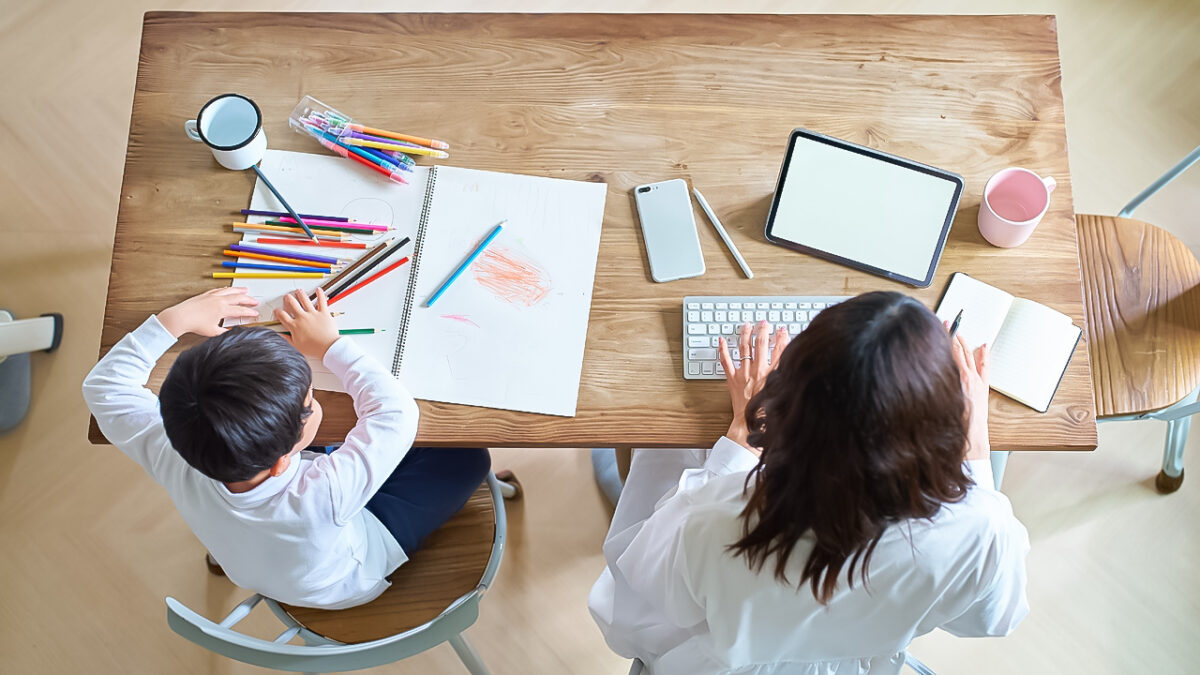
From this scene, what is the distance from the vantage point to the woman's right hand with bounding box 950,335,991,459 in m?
1.07

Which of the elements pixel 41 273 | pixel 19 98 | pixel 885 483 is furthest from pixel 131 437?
pixel 19 98

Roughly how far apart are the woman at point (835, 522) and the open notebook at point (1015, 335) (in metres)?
0.04

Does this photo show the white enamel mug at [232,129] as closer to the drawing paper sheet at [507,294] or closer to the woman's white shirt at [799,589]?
the drawing paper sheet at [507,294]

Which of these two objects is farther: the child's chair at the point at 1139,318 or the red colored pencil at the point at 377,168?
the child's chair at the point at 1139,318

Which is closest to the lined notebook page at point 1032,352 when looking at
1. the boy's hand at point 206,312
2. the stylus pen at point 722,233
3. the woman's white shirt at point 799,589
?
the woman's white shirt at point 799,589

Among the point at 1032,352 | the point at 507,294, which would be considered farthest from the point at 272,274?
the point at 1032,352

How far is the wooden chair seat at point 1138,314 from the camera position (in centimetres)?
138

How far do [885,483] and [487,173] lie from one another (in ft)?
2.33

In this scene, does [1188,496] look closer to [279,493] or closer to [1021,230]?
[1021,230]

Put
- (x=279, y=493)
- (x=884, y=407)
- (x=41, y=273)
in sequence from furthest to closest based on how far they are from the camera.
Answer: (x=41, y=273), (x=279, y=493), (x=884, y=407)

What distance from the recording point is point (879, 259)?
46.1 inches

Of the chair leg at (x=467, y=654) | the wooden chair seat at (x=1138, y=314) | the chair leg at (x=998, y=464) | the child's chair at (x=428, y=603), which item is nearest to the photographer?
the child's chair at (x=428, y=603)

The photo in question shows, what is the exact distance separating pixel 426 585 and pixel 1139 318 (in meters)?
→ 1.23

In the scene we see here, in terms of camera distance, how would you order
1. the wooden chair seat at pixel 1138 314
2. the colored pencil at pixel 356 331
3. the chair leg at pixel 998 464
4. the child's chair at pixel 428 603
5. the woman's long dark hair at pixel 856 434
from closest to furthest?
the woman's long dark hair at pixel 856 434 → the child's chair at pixel 428 603 → the colored pencil at pixel 356 331 → the wooden chair seat at pixel 1138 314 → the chair leg at pixel 998 464
